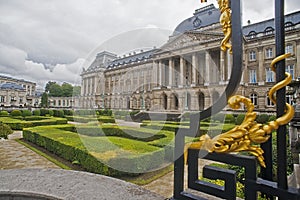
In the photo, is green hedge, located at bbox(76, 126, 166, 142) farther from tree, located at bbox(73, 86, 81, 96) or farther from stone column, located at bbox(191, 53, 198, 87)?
tree, located at bbox(73, 86, 81, 96)

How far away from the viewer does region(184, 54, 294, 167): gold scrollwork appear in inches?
48.2

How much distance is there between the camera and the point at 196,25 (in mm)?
33656

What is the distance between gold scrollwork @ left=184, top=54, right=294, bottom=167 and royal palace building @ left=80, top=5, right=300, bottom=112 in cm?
1809

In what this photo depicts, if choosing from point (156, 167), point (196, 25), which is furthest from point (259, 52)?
point (156, 167)

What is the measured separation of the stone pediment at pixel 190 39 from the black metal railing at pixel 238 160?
91.8ft

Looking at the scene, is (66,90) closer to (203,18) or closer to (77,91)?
(77,91)

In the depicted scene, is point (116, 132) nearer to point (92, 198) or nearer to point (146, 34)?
point (146, 34)

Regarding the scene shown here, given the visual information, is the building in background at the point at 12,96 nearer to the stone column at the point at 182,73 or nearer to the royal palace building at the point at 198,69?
the royal palace building at the point at 198,69

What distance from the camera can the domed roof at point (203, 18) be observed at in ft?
104

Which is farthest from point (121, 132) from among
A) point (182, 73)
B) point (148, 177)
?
point (182, 73)

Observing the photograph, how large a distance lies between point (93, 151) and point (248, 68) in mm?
27899

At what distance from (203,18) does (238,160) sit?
3604 centimetres

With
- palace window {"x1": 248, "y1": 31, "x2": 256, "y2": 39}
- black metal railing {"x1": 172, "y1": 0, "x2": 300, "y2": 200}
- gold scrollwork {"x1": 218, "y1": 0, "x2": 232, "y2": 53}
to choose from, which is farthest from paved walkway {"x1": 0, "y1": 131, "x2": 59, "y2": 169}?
palace window {"x1": 248, "y1": 31, "x2": 256, "y2": 39}

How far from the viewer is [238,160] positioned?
1.35 m
